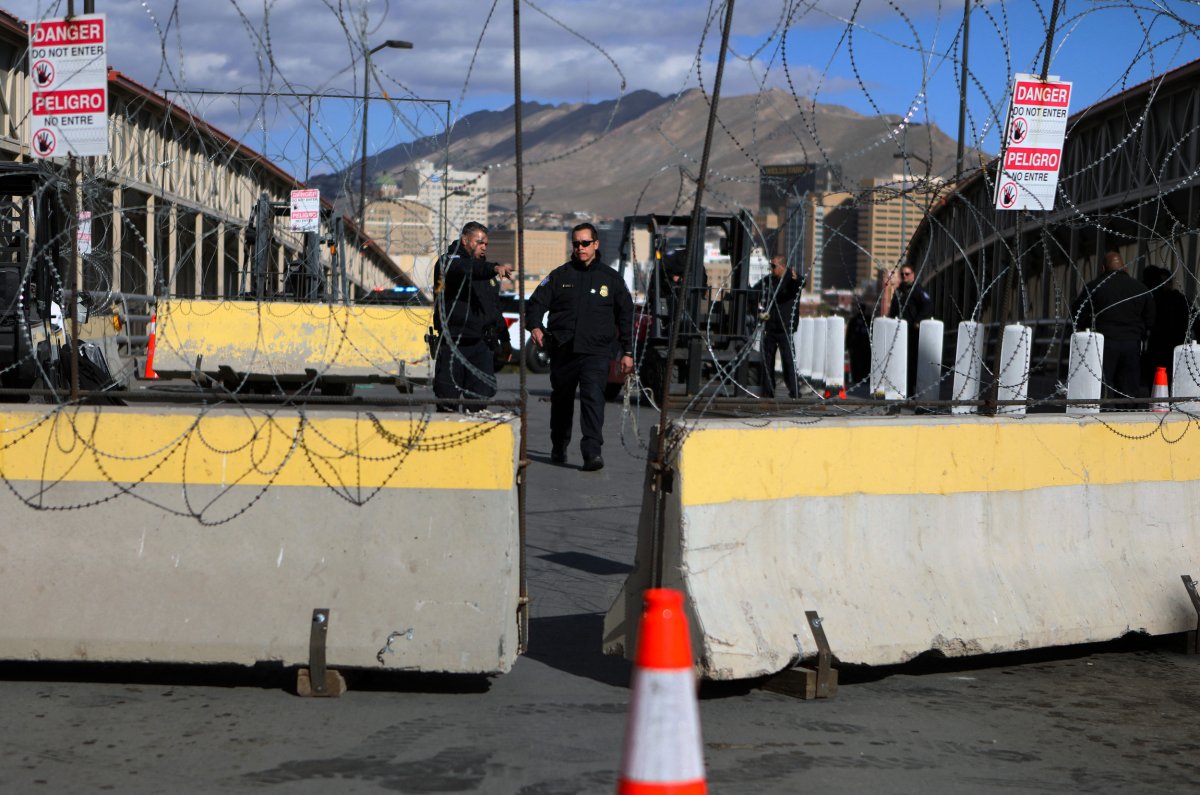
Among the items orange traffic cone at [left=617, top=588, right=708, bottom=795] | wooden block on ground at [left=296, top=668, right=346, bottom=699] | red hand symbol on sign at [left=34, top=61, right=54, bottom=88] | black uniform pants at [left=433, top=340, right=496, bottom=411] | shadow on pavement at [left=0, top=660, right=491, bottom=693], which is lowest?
shadow on pavement at [left=0, top=660, right=491, bottom=693]

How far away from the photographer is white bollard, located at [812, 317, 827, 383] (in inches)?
1064

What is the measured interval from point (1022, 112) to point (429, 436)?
3510 millimetres

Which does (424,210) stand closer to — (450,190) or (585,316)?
(450,190)

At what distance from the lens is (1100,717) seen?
570 centimetres

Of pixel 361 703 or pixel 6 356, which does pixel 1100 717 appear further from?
pixel 6 356

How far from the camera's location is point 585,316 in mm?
12109

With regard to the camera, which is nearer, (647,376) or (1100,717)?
(1100,717)

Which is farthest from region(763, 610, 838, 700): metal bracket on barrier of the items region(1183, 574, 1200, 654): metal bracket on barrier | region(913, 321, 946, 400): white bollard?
region(913, 321, 946, 400): white bollard

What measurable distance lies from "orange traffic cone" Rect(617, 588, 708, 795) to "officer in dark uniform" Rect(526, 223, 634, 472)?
839 cm

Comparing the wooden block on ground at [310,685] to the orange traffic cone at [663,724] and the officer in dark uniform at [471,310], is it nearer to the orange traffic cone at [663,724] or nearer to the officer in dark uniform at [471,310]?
the orange traffic cone at [663,724]

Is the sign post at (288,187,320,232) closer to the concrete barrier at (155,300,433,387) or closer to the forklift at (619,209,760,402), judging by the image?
the concrete barrier at (155,300,433,387)

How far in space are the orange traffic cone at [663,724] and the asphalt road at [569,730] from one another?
124 centimetres

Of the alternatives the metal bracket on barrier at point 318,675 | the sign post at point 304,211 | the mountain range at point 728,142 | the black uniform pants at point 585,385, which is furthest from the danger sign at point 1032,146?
the sign post at point 304,211

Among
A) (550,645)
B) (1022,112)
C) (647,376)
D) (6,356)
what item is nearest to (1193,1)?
(1022,112)
